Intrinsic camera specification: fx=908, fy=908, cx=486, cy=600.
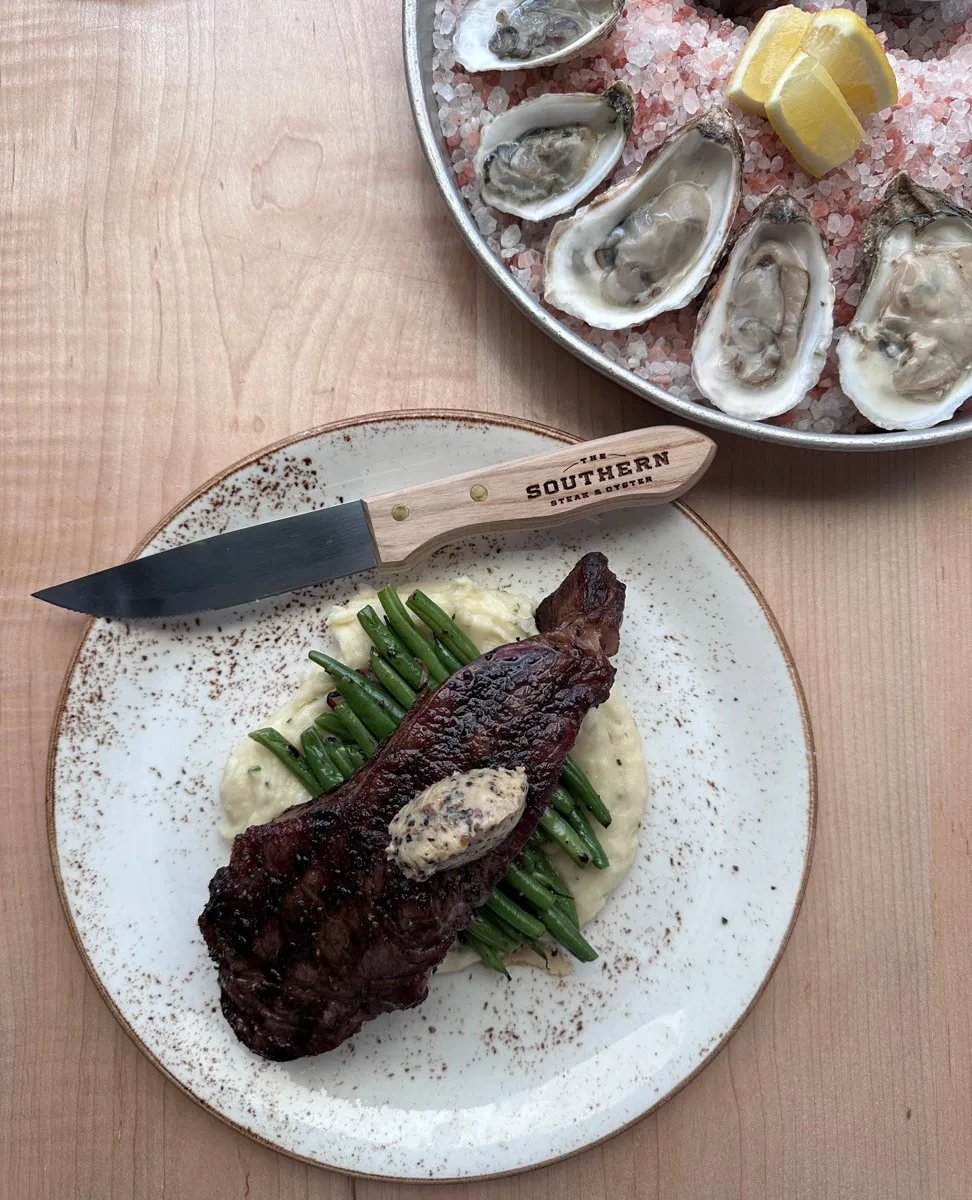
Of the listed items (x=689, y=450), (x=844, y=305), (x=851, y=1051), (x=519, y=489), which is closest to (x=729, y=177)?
(x=844, y=305)

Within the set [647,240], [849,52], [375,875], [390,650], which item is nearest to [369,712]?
[390,650]

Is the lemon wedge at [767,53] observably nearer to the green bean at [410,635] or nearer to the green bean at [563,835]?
the green bean at [410,635]

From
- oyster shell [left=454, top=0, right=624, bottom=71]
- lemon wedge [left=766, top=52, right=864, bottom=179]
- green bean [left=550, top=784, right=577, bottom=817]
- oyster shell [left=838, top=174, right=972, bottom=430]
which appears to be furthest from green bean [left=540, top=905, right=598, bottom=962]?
oyster shell [left=454, top=0, right=624, bottom=71]

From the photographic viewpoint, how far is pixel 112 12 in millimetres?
2494

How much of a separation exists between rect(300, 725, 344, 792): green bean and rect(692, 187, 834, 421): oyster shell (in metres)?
1.31

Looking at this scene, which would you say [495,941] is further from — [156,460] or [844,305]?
[844,305]

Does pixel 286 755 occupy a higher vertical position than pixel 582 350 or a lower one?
lower

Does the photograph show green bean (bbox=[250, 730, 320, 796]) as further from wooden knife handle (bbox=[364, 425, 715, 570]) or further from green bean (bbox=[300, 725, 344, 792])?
wooden knife handle (bbox=[364, 425, 715, 570])

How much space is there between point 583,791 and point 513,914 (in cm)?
34

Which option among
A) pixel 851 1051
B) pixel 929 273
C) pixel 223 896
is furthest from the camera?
pixel 851 1051

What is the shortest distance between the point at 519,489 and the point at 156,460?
99 centimetres

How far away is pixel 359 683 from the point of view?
223cm

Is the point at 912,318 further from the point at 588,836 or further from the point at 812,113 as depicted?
the point at 588,836

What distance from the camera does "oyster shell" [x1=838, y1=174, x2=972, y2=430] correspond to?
7.40ft
